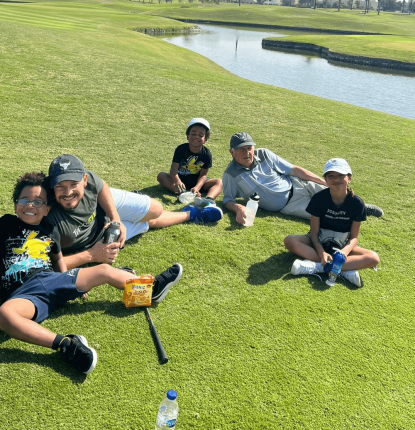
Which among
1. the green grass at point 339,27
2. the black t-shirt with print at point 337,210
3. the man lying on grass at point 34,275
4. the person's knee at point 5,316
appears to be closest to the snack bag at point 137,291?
the man lying on grass at point 34,275

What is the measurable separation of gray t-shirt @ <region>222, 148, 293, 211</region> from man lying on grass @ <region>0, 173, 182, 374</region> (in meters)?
2.84

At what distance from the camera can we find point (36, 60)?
12977 millimetres

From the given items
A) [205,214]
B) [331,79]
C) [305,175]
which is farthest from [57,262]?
[331,79]

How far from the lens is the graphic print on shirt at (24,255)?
355 centimetres

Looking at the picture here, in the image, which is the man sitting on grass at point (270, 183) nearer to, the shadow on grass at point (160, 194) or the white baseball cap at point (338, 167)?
the shadow on grass at point (160, 194)

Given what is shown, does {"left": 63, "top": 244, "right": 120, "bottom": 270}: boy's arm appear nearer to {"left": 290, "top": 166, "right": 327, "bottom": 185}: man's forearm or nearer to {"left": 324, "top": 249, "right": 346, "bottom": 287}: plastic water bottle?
{"left": 324, "top": 249, "right": 346, "bottom": 287}: plastic water bottle

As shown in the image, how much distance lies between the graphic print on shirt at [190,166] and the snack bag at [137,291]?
299 cm

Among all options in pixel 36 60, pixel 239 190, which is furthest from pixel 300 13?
pixel 239 190

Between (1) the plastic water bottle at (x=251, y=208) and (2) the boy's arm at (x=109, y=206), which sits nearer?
(2) the boy's arm at (x=109, y=206)

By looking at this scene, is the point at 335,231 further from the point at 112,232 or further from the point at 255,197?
the point at 112,232

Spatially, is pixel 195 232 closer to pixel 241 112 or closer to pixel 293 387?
pixel 293 387

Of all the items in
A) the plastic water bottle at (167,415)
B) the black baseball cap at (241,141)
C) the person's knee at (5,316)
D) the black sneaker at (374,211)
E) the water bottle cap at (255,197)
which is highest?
the black baseball cap at (241,141)

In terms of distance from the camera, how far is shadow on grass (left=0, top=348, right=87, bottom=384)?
10.6ft

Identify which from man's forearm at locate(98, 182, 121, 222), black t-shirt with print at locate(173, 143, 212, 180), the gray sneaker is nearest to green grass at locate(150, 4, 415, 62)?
black t-shirt with print at locate(173, 143, 212, 180)
